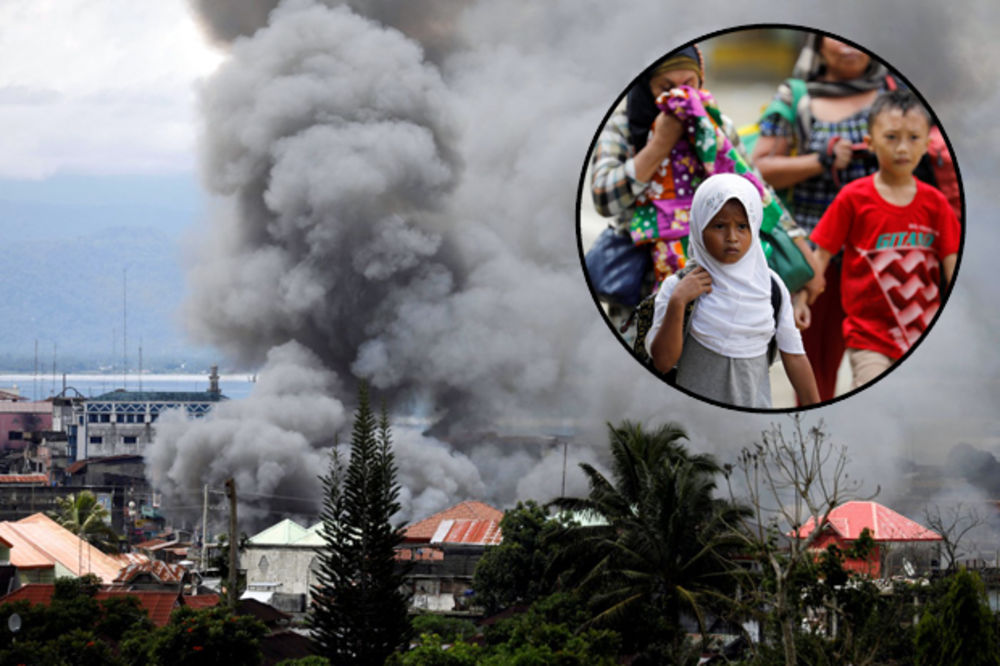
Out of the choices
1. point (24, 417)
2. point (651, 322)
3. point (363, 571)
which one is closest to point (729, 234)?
point (651, 322)

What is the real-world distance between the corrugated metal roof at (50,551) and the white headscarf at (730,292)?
1226cm

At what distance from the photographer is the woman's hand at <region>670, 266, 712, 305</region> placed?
4996 millimetres

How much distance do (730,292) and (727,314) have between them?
88 mm

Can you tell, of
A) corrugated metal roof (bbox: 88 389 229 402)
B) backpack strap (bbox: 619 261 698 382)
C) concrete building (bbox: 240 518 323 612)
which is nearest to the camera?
backpack strap (bbox: 619 261 698 382)

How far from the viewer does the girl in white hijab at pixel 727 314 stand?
4863 mm

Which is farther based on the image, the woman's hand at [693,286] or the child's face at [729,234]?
the woman's hand at [693,286]

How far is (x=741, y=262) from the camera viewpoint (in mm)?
4914

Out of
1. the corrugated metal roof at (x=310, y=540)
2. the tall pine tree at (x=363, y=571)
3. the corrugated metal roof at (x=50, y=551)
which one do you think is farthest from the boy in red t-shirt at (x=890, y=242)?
the corrugated metal roof at (x=310, y=540)

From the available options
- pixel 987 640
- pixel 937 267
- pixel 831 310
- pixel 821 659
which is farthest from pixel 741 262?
pixel 821 659

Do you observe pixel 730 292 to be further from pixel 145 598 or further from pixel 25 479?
pixel 25 479

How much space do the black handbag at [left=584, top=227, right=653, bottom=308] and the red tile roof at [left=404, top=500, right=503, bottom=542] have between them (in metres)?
14.0

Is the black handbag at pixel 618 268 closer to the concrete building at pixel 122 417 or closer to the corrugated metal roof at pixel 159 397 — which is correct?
the concrete building at pixel 122 417

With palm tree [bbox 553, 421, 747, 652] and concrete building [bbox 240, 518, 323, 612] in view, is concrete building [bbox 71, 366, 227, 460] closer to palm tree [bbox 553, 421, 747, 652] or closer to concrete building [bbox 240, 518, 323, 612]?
concrete building [bbox 240, 518, 323, 612]

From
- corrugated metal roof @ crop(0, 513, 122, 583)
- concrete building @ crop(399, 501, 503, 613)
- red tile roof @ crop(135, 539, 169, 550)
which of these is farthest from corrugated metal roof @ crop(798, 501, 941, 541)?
red tile roof @ crop(135, 539, 169, 550)
